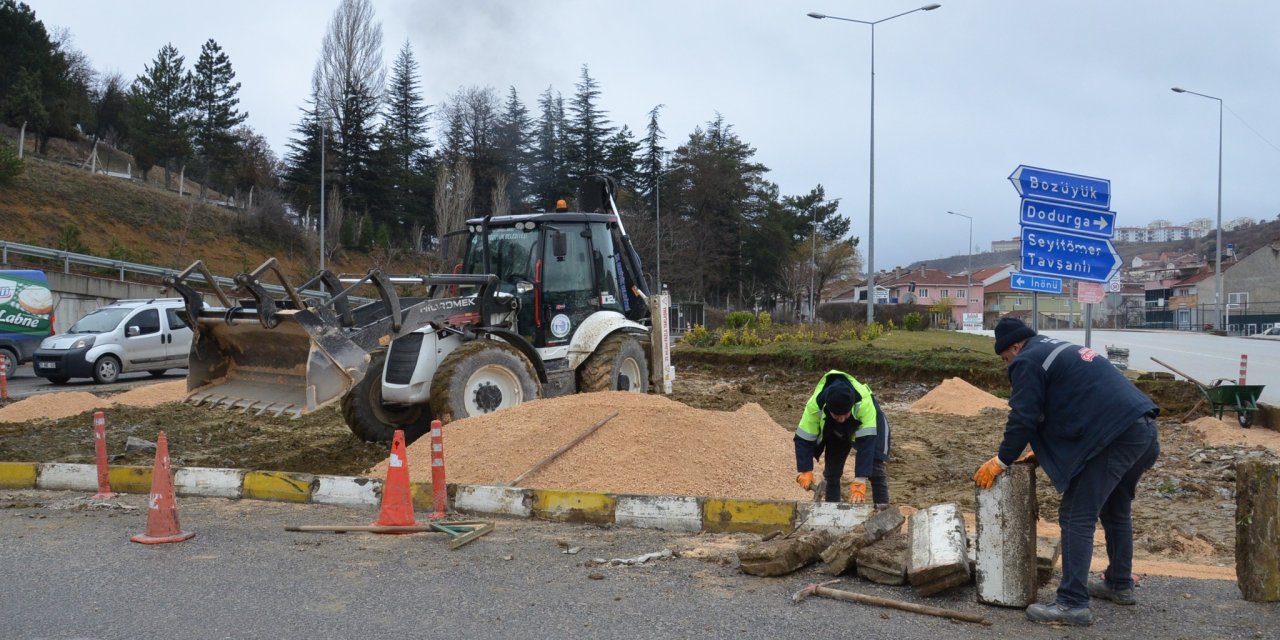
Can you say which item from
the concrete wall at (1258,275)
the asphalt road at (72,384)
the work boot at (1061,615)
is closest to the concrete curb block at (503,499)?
the work boot at (1061,615)

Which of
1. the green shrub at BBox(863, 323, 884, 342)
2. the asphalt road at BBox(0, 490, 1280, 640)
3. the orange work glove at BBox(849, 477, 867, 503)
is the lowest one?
the asphalt road at BBox(0, 490, 1280, 640)

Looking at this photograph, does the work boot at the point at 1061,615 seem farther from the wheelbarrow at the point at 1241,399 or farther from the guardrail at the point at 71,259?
the guardrail at the point at 71,259

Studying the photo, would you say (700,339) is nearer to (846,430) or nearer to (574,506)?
(574,506)

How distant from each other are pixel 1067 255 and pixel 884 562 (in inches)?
299

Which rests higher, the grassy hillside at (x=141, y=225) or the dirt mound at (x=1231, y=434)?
the grassy hillside at (x=141, y=225)

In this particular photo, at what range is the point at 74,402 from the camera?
14.4 m

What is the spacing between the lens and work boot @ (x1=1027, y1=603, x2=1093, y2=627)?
495 centimetres

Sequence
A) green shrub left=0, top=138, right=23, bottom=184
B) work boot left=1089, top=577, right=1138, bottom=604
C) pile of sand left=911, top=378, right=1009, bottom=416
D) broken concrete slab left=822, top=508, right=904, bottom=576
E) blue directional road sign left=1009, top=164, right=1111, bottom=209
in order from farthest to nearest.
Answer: green shrub left=0, top=138, right=23, bottom=184 < pile of sand left=911, top=378, right=1009, bottom=416 < blue directional road sign left=1009, top=164, right=1111, bottom=209 < broken concrete slab left=822, top=508, right=904, bottom=576 < work boot left=1089, top=577, right=1138, bottom=604

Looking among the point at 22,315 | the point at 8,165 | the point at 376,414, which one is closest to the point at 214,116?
the point at 8,165

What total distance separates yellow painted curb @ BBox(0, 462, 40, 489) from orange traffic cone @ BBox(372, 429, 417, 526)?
13.0ft

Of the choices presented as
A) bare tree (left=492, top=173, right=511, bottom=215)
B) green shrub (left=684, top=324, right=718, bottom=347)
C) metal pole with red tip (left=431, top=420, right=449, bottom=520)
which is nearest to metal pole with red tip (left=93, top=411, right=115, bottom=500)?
metal pole with red tip (left=431, top=420, right=449, bottom=520)

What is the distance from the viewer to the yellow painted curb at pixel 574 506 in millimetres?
7508

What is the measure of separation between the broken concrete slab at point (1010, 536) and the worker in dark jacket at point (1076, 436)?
0.11m

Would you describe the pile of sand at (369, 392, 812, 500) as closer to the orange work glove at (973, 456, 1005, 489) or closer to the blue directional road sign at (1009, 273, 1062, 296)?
the orange work glove at (973, 456, 1005, 489)
